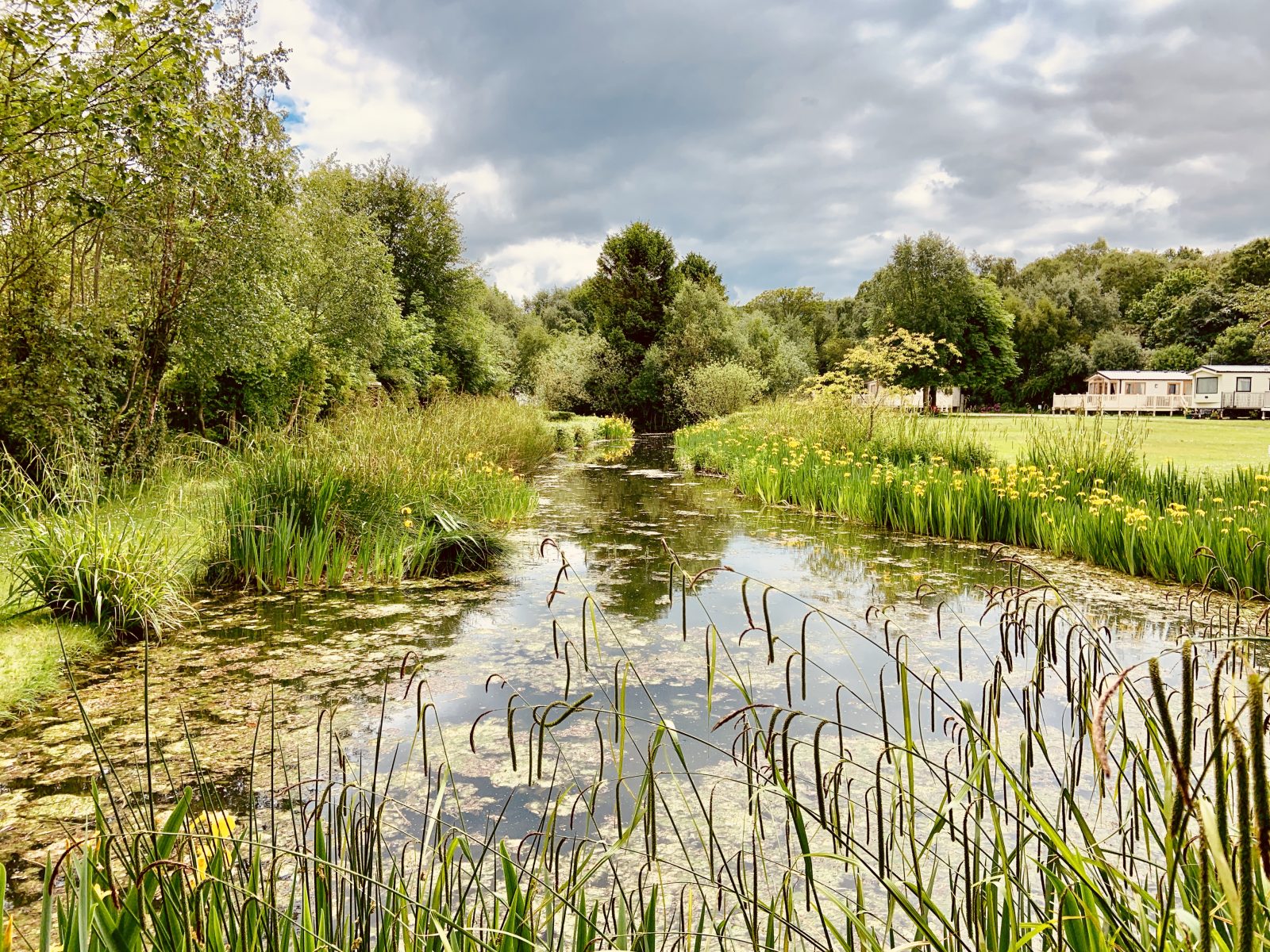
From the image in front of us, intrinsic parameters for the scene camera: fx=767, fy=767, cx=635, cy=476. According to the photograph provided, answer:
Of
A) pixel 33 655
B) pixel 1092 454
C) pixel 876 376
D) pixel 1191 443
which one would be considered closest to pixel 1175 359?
pixel 1191 443

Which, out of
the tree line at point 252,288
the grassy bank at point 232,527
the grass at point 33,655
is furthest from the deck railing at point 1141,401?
the grass at point 33,655

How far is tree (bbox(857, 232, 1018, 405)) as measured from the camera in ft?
108

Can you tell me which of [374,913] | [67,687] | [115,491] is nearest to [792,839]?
[374,913]

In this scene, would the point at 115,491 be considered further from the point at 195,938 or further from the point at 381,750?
the point at 195,938

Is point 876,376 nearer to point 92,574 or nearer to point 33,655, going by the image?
point 92,574

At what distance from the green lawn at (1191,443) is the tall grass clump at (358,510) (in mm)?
6185

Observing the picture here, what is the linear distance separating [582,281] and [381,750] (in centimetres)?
4984

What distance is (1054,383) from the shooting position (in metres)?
42.2

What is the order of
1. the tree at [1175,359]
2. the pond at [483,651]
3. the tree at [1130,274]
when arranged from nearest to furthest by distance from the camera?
1. the pond at [483,651]
2. the tree at [1175,359]
3. the tree at [1130,274]

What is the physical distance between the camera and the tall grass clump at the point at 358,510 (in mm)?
5371

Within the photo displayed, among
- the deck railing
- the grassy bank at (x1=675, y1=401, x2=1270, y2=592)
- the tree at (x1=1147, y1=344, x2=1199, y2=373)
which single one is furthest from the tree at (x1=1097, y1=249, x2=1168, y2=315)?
the grassy bank at (x1=675, y1=401, x2=1270, y2=592)

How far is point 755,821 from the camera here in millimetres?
1554

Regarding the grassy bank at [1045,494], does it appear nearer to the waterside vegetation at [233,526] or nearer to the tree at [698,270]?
the waterside vegetation at [233,526]

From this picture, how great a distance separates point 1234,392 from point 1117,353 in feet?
30.9
